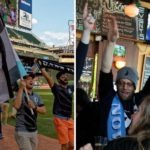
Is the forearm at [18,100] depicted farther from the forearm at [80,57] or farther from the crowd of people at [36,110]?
the forearm at [80,57]

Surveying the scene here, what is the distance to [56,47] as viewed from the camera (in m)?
3.34

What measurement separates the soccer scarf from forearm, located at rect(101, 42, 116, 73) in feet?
0.96

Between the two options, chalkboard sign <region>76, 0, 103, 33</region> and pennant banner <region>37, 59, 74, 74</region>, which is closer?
pennant banner <region>37, 59, 74, 74</region>

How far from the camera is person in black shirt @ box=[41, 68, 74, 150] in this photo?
3330mm

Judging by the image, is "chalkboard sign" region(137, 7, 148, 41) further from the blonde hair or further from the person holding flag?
the blonde hair

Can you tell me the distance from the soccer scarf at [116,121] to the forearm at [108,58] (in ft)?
0.96

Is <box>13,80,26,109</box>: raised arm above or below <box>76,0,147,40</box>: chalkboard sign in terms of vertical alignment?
below

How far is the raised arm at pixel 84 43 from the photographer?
3.60 m

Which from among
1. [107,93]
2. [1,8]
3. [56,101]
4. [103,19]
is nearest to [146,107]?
[56,101]

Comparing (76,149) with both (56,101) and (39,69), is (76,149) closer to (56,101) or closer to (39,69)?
(56,101)

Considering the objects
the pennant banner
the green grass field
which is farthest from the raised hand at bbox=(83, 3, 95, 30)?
the green grass field

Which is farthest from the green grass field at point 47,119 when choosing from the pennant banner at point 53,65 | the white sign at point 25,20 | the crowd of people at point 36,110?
the white sign at point 25,20

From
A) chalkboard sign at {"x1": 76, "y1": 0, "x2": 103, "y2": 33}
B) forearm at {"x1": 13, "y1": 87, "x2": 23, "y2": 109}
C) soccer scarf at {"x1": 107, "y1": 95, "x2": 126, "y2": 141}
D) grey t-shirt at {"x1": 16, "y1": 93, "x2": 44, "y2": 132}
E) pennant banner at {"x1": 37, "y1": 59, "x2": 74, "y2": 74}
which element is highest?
chalkboard sign at {"x1": 76, "y1": 0, "x2": 103, "y2": 33}

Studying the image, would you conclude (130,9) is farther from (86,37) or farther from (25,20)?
(25,20)
